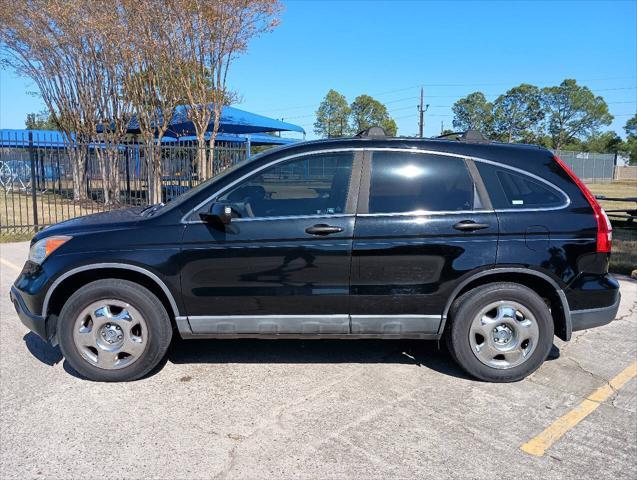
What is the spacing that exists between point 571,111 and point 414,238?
256 ft

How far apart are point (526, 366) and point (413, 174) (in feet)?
5.63

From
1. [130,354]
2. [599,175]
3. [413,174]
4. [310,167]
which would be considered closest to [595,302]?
[413,174]

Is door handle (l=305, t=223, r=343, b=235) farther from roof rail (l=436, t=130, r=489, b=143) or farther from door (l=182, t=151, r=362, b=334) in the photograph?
roof rail (l=436, t=130, r=489, b=143)

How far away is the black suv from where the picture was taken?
3615 mm

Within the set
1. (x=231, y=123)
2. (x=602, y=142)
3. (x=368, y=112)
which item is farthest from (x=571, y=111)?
(x=231, y=123)

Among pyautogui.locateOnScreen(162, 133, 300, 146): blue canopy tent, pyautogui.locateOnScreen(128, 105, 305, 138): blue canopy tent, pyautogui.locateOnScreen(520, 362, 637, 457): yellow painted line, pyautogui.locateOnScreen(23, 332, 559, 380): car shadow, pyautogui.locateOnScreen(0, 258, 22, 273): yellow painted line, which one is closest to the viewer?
pyautogui.locateOnScreen(520, 362, 637, 457): yellow painted line

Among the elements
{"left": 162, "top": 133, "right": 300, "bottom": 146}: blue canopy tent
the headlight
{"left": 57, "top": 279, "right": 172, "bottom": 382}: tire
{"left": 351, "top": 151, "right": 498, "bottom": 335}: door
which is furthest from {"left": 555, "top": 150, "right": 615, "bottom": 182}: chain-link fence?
the headlight

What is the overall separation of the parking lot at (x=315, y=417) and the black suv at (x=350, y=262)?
330 millimetres

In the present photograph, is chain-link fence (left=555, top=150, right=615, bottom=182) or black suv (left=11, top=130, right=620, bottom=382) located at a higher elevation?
chain-link fence (left=555, top=150, right=615, bottom=182)

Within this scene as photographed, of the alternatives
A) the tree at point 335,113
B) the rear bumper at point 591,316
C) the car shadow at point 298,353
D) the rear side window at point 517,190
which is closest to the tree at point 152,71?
the car shadow at point 298,353

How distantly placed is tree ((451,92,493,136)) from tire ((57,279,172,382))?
72.6 meters

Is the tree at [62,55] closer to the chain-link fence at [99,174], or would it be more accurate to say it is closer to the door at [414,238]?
the chain-link fence at [99,174]

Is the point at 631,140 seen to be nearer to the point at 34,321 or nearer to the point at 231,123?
the point at 231,123

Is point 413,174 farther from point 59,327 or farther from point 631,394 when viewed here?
point 59,327
